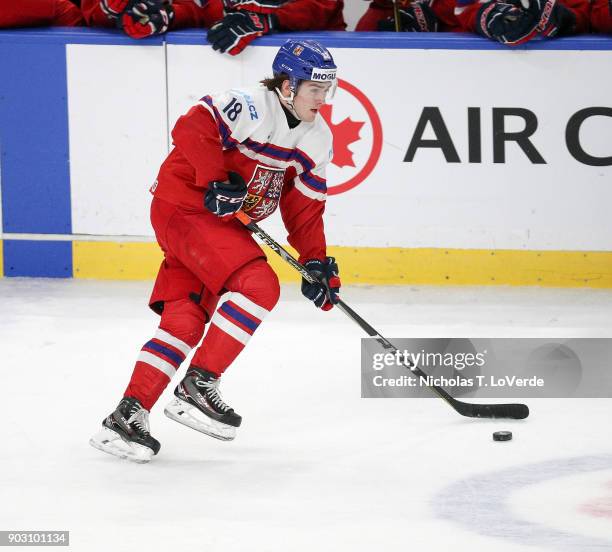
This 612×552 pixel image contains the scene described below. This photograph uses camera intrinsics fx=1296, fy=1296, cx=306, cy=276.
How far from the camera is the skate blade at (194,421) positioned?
3.41m

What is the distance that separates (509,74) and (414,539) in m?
2.78

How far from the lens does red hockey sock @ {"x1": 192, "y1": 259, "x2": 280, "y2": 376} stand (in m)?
3.34

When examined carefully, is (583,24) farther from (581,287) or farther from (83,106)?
(83,106)

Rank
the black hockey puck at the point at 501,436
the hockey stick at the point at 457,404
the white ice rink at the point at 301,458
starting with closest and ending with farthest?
1. the white ice rink at the point at 301,458
2. the black hockey puck at the point at 501,436
3. the hockey stick at the point at 457,404

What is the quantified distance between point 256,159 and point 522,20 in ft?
6.52

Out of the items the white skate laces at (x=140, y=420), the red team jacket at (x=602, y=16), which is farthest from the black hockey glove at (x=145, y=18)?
the white skate laces at (x=140, y=420)

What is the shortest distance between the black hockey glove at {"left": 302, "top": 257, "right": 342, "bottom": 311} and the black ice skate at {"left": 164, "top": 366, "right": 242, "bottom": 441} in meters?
0.37

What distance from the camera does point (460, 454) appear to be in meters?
3.43

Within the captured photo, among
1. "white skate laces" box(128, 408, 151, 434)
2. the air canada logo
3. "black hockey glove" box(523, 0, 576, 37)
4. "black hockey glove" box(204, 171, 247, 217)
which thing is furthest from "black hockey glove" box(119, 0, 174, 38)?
"white skate laces" box(128, 408, 151, 434)

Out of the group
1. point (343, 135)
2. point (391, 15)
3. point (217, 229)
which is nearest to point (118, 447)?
point (217, 229)

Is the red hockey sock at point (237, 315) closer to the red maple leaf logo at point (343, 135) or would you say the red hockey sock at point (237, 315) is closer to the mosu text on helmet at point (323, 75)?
the mosu text on helmet at point (323, 75)

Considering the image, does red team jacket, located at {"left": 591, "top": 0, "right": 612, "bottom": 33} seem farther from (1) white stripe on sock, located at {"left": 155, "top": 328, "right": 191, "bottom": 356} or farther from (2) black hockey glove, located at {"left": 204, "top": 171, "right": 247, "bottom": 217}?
(1) white stripe on sock, located at {"left": 155, "top": 328, "right": 191, "bottom": 356}

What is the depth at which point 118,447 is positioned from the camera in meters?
3.35

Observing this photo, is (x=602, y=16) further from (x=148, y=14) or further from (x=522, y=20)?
(x=148, y=14)
